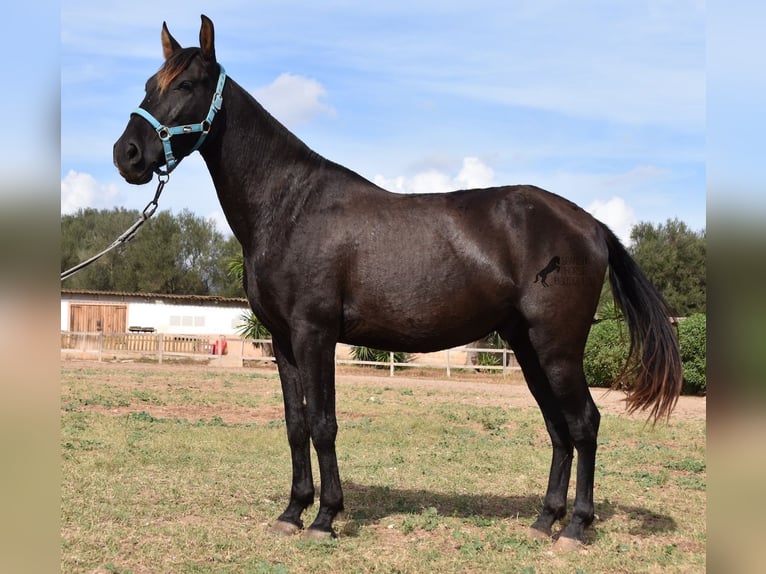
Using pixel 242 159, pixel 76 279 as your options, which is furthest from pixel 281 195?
pixel 76 279

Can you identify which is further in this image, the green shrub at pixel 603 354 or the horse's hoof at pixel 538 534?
the green shrub at pixel 603 354

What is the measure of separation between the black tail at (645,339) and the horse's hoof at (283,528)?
8.81 ft

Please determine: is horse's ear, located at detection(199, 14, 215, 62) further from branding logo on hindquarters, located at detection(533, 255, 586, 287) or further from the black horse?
branding logo on hindquarters, located at detection(533, 255, 586, 287)

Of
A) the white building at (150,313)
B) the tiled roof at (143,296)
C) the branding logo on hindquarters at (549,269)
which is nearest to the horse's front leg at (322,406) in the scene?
Result: the branding logo on hindquarters at (549,269)

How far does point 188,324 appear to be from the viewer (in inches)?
1431

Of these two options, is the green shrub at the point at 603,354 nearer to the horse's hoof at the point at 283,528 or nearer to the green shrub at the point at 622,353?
the green shrub at the point at 622,353

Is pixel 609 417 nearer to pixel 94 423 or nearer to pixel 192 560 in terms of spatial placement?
pixel 94 423

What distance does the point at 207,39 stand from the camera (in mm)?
4941

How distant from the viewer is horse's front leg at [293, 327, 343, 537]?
494cm

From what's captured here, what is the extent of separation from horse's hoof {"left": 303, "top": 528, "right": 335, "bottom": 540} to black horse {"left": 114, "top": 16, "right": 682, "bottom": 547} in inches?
0.8

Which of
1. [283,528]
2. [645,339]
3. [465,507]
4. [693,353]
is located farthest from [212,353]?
[645,339]

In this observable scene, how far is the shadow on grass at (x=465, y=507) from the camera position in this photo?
572 centimetres
